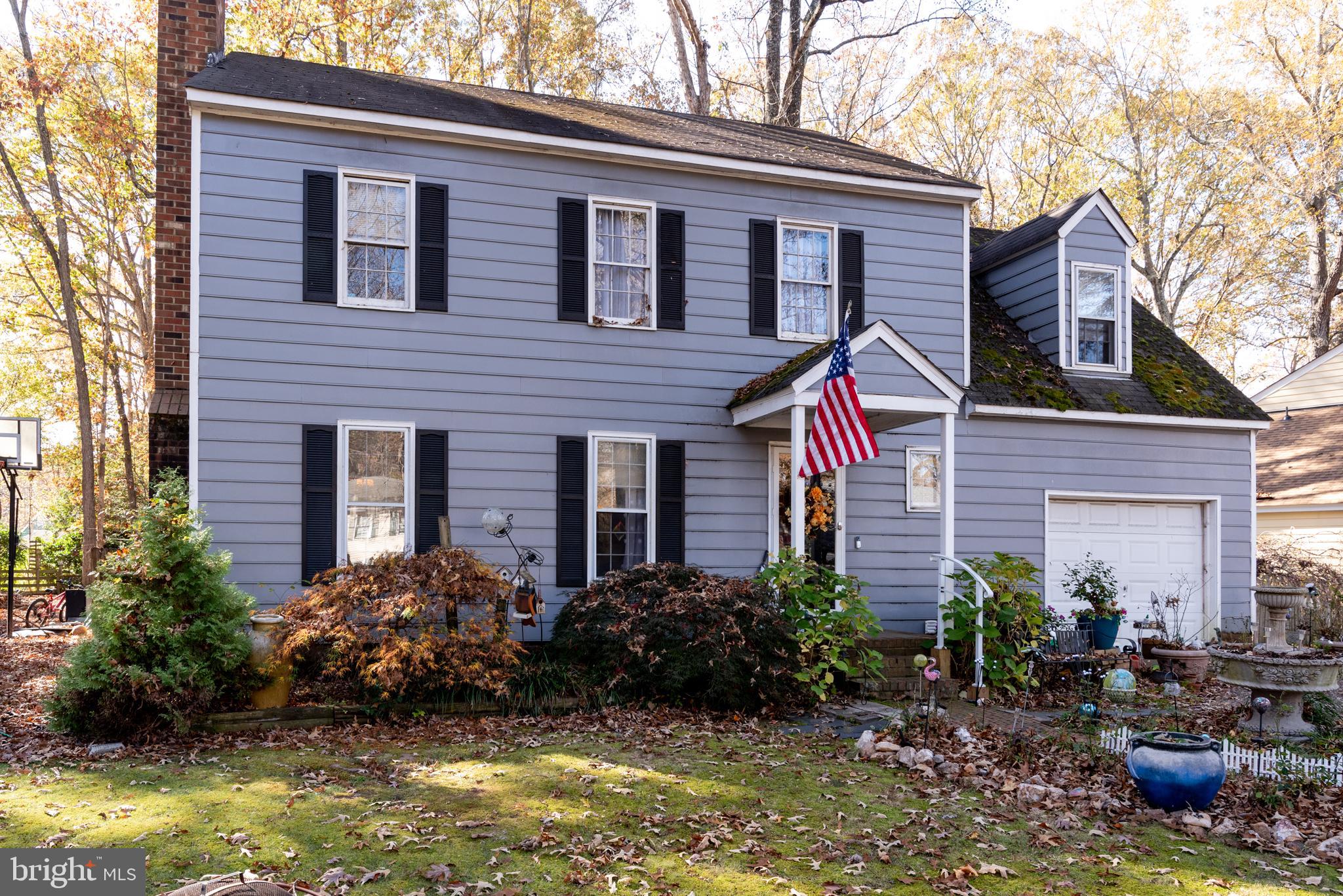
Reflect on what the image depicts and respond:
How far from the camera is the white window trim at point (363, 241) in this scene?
9961mm

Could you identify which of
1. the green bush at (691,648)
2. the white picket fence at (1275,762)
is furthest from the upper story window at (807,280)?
the white picket fence at (1275,762)

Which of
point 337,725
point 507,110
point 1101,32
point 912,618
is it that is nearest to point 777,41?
point 1101,32

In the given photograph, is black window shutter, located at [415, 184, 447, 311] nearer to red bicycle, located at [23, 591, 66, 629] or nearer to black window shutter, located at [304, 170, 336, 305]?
black window shutter, located at [304, 170, 336, 305]

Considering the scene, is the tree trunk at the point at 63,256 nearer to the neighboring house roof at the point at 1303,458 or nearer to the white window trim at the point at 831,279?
the white window trim at the point at 831,279

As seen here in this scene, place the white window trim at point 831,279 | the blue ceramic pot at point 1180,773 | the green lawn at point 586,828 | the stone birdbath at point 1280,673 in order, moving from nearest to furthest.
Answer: the green lawn at point 586,828, the blue ceramic pot at point 1180,773, the stone birdbath at point 1280,673, the white window trim at point 831,279

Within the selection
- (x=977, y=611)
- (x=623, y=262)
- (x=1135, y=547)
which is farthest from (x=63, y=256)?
(x=1135, y=547)

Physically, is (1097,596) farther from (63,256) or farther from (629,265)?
(63,256)

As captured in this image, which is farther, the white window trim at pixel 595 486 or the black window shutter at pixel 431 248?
the white window trim at pixel 595 486

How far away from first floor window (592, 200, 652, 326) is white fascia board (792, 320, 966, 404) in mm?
2172

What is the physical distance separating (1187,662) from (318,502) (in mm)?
10357

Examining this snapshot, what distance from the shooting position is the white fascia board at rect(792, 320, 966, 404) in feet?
32.4

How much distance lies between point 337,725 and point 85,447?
12.9 m

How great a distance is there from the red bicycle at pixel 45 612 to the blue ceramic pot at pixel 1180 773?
53.3ft

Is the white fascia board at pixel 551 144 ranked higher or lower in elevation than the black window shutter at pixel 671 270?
higher
